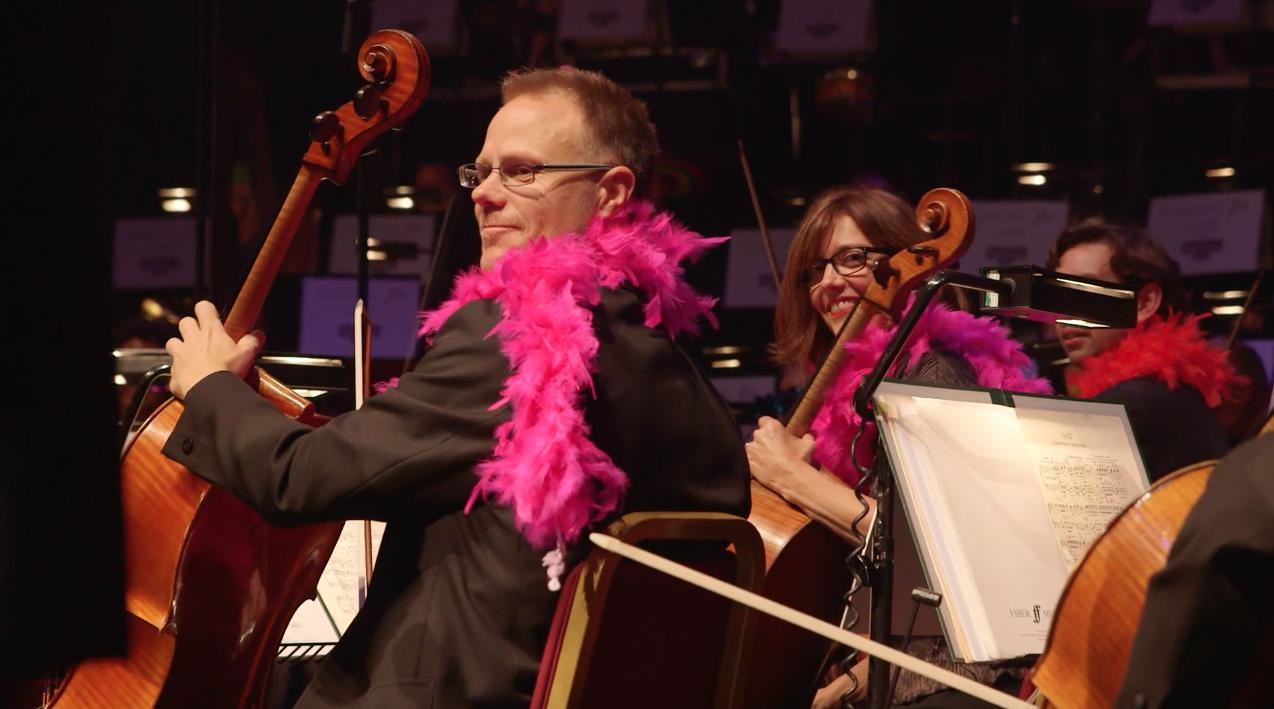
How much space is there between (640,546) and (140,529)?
842mm

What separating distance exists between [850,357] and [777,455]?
269mm

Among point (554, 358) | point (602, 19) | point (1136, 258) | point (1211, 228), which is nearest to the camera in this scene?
point (554, 358)

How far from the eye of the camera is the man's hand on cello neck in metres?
1.96

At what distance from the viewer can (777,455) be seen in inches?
102

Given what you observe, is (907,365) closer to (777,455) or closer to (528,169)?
(777,455)

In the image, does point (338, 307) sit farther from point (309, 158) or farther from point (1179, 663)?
point (1179, 663)

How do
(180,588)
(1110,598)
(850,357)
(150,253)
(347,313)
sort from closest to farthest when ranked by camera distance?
1. (1110,598)
2. (180,588)
3. (850,357)
4. (347,313)
5. (150,253)

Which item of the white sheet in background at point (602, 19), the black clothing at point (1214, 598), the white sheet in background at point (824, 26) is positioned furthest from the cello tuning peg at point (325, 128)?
the white sheet in background at point (824, 26)

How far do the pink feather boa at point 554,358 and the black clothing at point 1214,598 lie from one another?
676mm

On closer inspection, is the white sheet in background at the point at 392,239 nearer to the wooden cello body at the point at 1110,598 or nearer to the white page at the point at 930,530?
the white page at the point at 930,530

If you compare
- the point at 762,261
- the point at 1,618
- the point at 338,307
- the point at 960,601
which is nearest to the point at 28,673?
the point at 1,618

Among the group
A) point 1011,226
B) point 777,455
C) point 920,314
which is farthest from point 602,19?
point 920,314

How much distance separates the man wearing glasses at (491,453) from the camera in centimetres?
172

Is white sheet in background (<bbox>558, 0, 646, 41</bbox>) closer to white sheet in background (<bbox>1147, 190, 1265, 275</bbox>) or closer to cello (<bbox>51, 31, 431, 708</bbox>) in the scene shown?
white sheet in background (<bbox>1147, 190, 1265, 275</bbox>)
